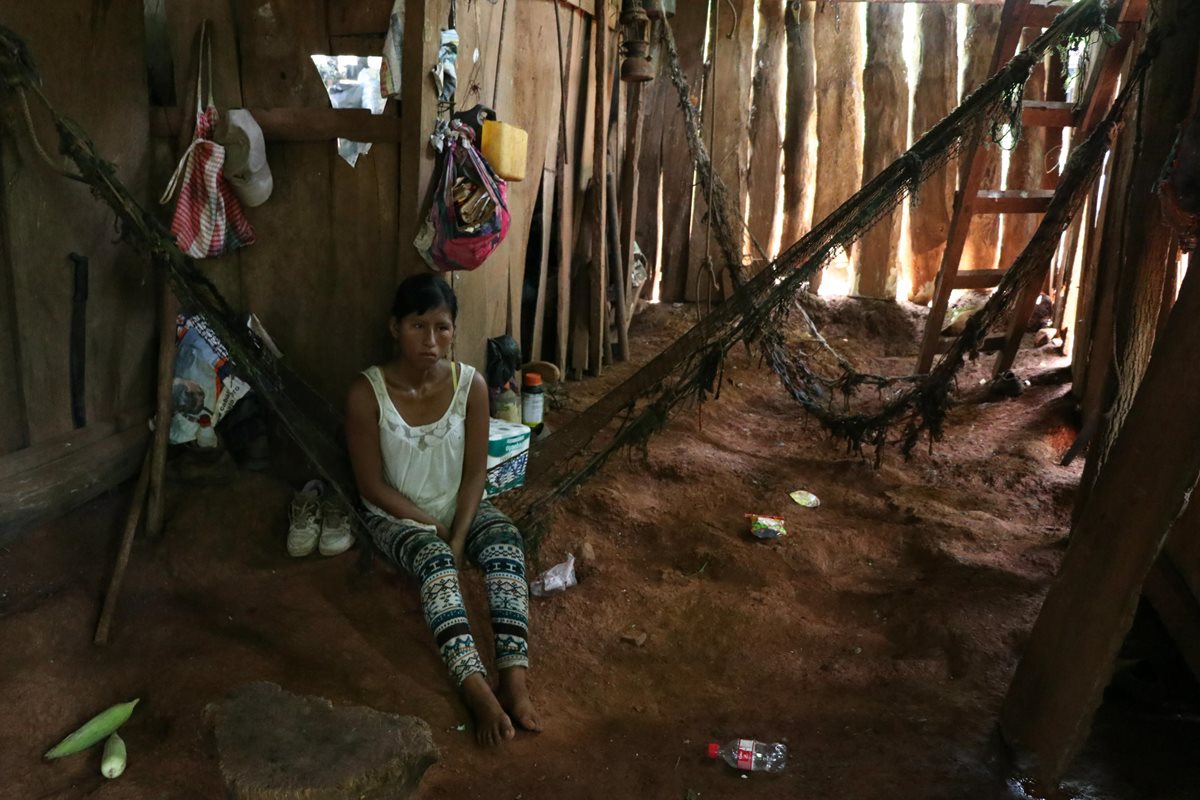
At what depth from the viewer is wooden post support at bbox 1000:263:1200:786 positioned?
1.57 m

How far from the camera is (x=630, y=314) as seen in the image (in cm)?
519

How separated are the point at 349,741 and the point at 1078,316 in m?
3.95

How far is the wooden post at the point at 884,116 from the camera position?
531 cm

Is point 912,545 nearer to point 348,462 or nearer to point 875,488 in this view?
point 875,488

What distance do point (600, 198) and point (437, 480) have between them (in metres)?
2.54

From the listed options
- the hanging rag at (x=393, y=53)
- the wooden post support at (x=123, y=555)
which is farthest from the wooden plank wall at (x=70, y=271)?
the hanging rag at (x=393, y=53)

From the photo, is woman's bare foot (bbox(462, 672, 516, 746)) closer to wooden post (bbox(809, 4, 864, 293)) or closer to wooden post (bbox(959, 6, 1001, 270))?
wooden post (bbox(959, 6, 1001, 270))

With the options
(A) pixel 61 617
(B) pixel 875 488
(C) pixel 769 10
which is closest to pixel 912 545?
(B) pixel 875 488

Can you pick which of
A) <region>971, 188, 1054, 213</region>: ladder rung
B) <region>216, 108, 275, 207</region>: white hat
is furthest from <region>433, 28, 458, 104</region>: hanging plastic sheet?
<region>971, 188, 1054, 213</region>: ladder rung

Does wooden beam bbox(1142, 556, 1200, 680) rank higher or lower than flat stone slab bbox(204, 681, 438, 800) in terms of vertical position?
higher

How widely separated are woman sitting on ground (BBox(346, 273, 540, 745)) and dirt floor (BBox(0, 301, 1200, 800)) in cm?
19

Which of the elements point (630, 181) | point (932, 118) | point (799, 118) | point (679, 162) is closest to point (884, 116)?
point (932, 118)

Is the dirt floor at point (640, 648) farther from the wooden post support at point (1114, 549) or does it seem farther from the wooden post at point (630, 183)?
the wooden post at point (630, 183)

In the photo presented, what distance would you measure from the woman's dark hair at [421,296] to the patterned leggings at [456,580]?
22.5 inches
